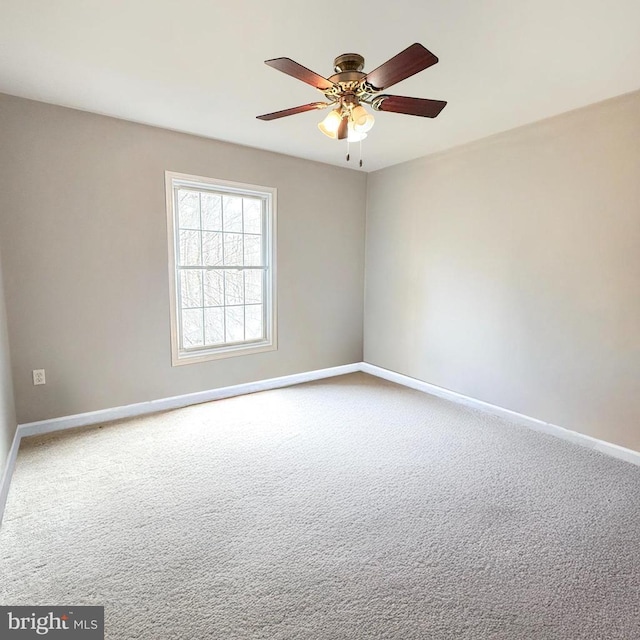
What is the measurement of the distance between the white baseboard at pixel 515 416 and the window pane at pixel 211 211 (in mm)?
2489

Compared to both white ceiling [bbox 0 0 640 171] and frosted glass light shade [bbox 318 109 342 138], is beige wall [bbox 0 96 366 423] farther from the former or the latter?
frosted glass light shade [bbox 318 109 342 138]

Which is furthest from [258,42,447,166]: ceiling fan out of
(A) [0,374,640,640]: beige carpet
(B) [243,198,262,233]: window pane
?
(A) [0,374,640,640]: beige carpet

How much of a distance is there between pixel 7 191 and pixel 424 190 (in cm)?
357

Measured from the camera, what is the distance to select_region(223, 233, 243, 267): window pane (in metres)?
3.84

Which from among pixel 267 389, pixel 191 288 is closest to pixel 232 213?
pixel 191 288

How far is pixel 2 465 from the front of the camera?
221 cm

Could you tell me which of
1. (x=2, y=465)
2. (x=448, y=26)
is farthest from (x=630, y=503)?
(x=2, y=465)

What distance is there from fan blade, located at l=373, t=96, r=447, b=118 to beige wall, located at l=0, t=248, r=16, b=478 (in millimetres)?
2792

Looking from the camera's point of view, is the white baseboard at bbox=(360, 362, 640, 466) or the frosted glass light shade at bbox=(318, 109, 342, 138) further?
the white baseboard at bbox=(360, 362, 640, 466)

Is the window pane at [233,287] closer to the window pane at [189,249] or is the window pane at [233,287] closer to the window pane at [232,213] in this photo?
the window pane at [189,249]

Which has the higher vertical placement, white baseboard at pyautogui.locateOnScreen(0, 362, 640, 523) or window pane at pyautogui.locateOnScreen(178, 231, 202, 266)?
window pane at pyautogui.locateOnScreen(178, 231, 202, 266)

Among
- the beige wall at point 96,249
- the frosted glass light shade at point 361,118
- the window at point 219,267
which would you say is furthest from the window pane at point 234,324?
the frosted glass light shade at point 361,118

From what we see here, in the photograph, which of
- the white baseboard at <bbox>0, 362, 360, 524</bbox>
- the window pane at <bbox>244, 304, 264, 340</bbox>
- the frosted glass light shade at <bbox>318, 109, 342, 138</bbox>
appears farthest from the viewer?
the window pane at <bbox>244, 304, 264, 340</bbox>

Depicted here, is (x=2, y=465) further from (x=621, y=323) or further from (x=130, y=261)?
(x=621, y=323)
